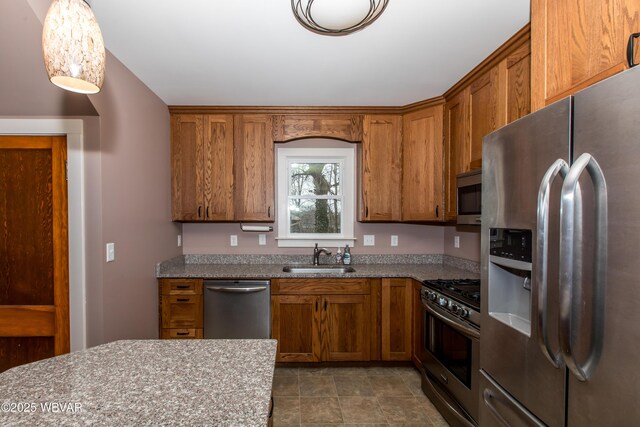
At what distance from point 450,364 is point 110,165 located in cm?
263

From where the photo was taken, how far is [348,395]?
8.04 feet

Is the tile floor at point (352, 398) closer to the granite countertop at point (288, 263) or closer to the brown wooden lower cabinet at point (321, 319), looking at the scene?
the brown wooden lower cabinet at point (321, 319)

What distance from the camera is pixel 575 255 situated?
85cm

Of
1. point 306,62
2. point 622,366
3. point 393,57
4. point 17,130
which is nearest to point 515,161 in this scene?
point 622,366

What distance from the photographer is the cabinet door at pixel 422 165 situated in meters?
2.82

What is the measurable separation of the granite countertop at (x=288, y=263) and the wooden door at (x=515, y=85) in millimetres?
1399

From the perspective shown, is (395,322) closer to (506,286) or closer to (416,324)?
(416,324)

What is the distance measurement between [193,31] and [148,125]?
1095mm

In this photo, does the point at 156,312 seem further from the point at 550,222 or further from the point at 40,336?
the point at 550,222

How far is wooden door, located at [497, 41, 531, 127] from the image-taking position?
179 centimetres

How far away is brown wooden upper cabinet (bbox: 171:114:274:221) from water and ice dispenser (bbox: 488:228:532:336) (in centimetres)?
220

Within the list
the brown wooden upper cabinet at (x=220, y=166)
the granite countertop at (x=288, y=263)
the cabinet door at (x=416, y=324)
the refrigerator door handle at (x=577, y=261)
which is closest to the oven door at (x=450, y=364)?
the cabinet door at (x=416, y=324)

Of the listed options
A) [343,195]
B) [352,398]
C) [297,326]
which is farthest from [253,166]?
[352,398]

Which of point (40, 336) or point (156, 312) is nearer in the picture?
point (40, 336)
